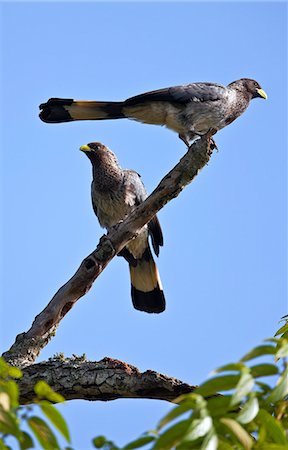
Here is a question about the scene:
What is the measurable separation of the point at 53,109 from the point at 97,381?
278 centimetres

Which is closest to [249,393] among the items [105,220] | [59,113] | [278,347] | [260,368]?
[260,368]

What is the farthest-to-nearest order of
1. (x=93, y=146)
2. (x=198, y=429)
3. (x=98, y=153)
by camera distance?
(x=93, y=146), (x=98, y=153), (x=198, y=429)

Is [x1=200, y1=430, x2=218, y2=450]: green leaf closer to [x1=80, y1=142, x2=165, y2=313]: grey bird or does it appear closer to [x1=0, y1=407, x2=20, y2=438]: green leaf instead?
[x1=0, y1=407, x2=20, y2=438]: green leaf

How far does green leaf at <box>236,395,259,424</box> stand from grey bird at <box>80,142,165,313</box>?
5.11m

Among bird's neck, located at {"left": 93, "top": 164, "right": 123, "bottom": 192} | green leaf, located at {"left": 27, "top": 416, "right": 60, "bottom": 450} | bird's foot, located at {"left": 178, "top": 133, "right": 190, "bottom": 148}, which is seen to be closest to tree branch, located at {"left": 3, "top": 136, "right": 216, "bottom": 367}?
bird's foot, located at {"left": 178, "top": 133, "right": 190, "bottom": 148}

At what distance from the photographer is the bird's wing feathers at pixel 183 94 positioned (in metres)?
6.25

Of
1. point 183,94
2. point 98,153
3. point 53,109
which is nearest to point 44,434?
point 53,109

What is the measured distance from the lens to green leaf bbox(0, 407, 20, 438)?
1.49m

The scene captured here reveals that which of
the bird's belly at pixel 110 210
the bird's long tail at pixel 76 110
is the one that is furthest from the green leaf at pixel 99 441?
the bird's belly at pixel 110 210

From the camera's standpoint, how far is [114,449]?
1591mm

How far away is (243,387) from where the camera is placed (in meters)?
1.53

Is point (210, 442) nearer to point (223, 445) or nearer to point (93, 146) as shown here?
point (223, 445)

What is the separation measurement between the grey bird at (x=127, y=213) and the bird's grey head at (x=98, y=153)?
0.01m

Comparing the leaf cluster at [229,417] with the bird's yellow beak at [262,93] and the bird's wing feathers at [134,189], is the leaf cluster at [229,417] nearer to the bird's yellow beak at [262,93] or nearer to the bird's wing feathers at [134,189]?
the bird's wing feathers at [134,189]
